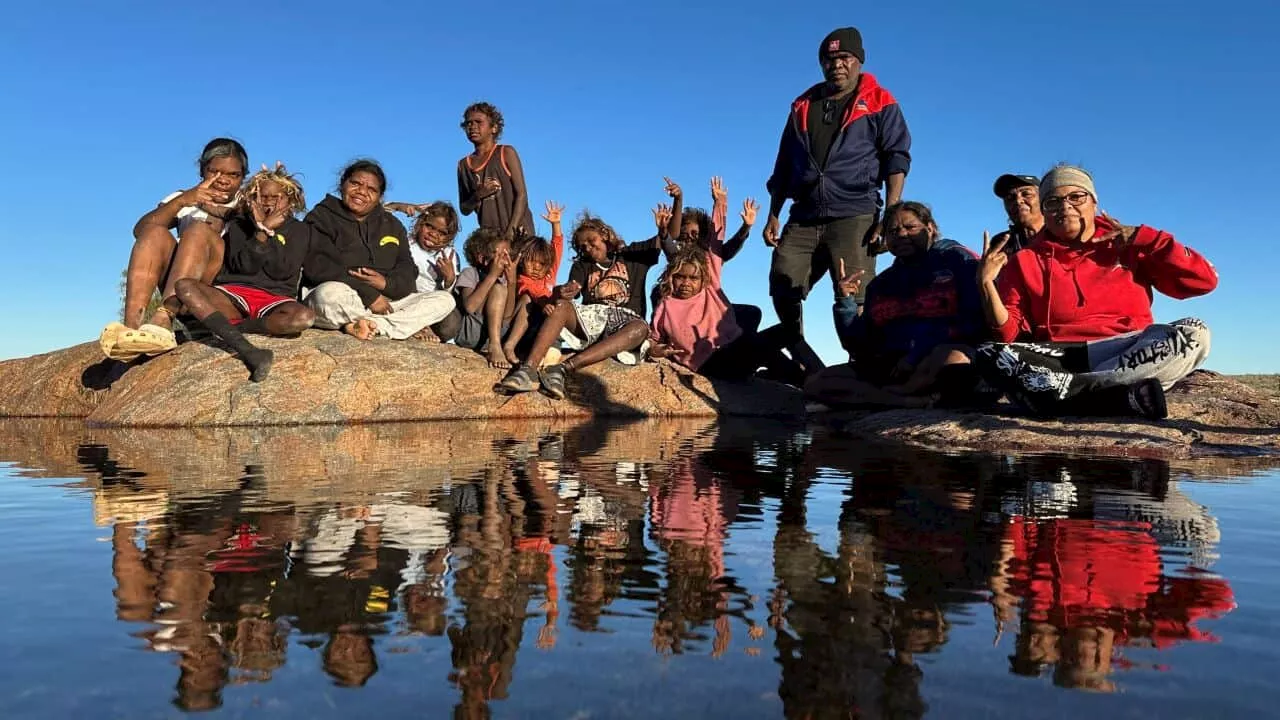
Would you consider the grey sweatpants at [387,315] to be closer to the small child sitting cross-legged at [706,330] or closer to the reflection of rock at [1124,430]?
the small child sitting cross-legged at [706,330]

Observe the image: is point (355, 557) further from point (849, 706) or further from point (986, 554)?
point (986, 554)

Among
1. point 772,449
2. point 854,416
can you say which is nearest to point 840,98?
point 854,416

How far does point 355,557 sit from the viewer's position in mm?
1904

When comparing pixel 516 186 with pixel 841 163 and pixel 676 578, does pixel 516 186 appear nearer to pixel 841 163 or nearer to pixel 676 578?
pixel 841 163

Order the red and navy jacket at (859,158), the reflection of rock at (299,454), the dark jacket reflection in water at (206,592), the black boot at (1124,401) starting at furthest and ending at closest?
the red and navy jacket at (859,158) < the black boot at (1124,401) < the reflection of rock at (299,454) < the dark jacket reflection in water at (206,592)

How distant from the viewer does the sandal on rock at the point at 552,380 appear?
738 centimetres

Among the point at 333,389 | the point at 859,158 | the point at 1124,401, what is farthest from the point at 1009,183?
the point at 333,389

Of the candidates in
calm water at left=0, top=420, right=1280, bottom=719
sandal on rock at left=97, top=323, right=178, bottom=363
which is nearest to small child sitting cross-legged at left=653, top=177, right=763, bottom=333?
sandal on rock at left=97, top=323, right=178, bottom=363

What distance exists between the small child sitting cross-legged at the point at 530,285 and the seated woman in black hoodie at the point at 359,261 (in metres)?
0.91

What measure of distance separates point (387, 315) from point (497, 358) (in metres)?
0.97

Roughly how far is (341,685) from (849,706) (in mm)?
643

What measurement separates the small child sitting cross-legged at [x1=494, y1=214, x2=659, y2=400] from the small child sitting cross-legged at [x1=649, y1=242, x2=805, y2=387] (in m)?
0.23

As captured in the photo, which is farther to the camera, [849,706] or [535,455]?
[535,455]

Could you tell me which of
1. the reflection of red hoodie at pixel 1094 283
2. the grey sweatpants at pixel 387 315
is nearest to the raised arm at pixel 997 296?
the reflection of red hoodie at pixel 1094 283
